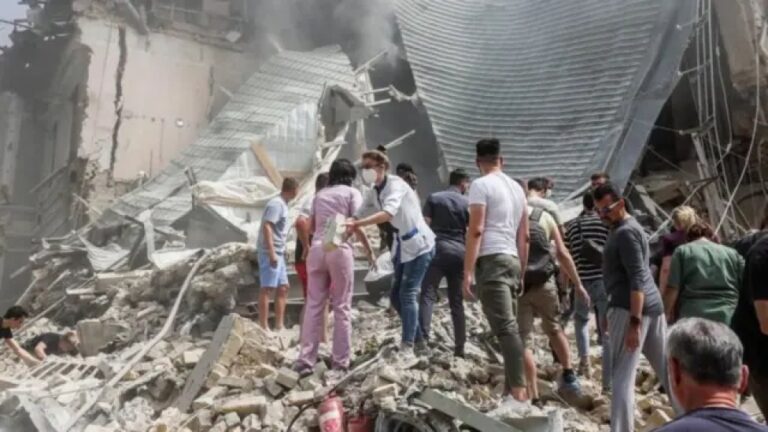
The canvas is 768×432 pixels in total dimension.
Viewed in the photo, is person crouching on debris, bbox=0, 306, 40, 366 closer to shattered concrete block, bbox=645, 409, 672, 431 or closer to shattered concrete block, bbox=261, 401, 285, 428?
shattered concrete block, bbox=261, 401, 285, 428

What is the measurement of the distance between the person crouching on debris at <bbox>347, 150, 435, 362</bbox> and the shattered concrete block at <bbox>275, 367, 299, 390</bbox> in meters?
0.75

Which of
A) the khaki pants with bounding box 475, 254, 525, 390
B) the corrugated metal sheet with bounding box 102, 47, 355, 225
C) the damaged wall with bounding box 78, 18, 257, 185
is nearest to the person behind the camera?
the khaki pants with bounding box 475, 254, 525, 390

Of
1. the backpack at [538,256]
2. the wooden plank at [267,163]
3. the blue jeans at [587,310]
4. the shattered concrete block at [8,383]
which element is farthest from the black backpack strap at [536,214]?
the wooden plank at [267,163]

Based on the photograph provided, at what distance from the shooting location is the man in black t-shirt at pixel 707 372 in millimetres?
1615

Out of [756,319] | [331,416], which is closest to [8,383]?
[331,416]

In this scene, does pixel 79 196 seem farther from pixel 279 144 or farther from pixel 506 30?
pixel 506 30

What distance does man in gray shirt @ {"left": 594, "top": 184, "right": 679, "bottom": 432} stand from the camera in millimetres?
3455

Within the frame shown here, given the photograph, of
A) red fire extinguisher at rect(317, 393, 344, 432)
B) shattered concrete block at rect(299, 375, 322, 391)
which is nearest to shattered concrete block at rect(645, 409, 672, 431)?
red fire extinguisher at rect(317, 393, 344, 432)

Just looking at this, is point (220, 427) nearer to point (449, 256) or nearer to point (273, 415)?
point (273, 415)

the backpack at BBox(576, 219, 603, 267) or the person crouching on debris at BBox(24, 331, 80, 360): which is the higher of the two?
the backpack at BBox(576, 219, 603, 267)

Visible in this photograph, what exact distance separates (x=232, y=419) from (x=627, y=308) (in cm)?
250

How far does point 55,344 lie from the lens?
753 centimetres

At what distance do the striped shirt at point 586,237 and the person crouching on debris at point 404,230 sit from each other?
1.09 metres

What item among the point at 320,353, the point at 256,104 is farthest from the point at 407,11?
the point at 320,353
